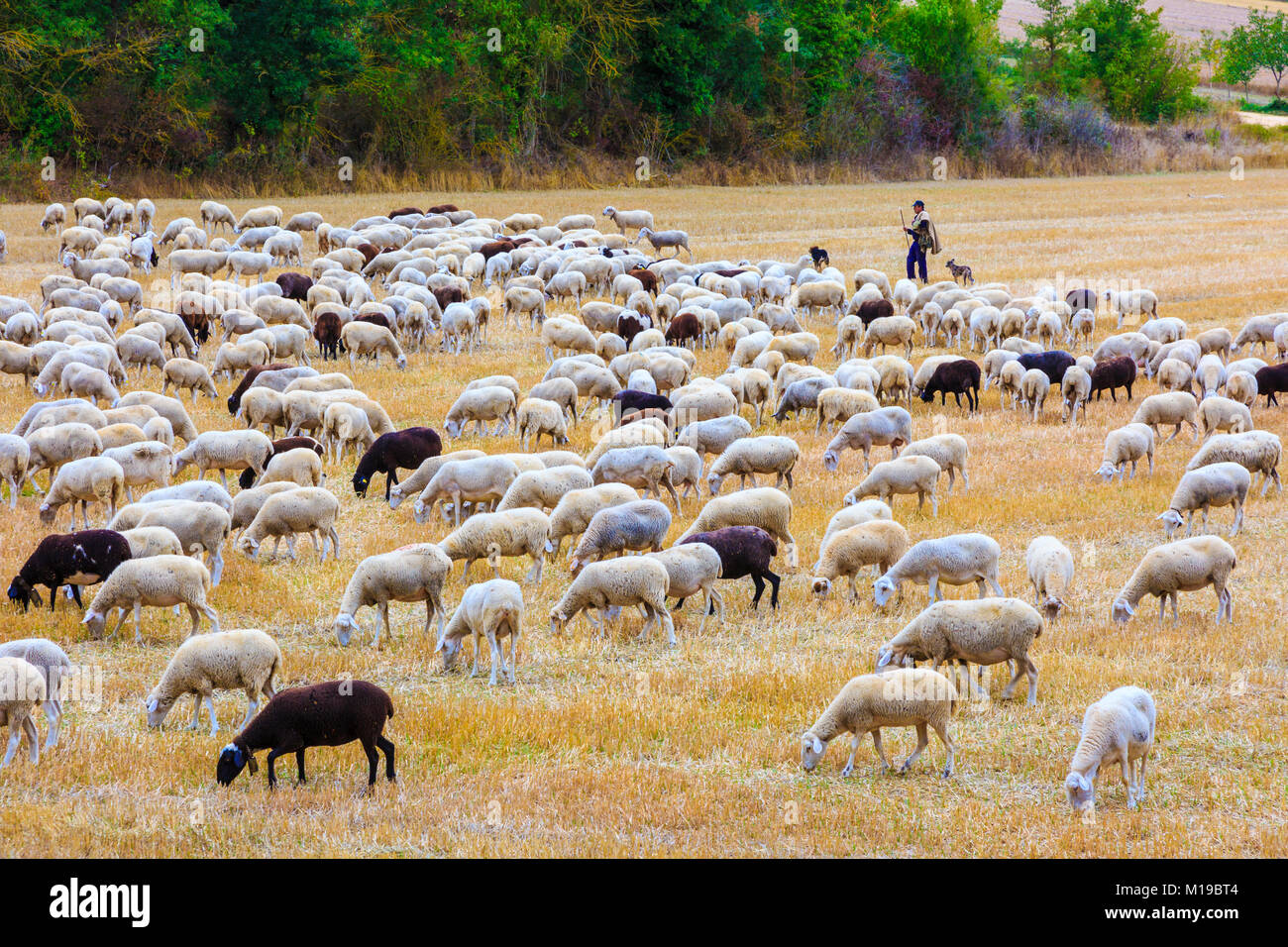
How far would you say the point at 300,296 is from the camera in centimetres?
2400

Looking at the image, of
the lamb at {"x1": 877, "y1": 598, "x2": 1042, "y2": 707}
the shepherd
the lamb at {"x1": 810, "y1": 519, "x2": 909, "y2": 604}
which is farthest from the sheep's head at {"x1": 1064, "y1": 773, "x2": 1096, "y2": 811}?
the shepherd

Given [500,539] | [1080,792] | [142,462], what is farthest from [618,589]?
[142,462]

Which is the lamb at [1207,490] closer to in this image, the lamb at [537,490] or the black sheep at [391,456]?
the lamb at [537,490]

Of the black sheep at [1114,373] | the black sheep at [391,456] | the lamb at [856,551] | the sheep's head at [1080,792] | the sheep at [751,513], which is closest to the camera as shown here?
the sheep's head at [1080,792]

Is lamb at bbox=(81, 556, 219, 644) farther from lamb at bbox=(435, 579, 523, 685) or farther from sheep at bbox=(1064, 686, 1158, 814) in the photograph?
sheep at bbox=(1064, 686, 1158, 814)

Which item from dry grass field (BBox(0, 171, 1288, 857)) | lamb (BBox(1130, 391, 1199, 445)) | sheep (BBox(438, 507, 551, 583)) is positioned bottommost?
dry grass field (BBox(0, 171, 1288, 857))

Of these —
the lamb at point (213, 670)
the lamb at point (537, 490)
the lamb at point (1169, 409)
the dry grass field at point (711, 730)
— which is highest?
the lamb at point (1169, 409)

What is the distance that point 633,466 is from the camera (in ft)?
44.5

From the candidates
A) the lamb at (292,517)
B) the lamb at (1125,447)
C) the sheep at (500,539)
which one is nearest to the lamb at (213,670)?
the sheep at (500,539)

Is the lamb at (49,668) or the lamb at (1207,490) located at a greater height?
the lamb at (1207,490)

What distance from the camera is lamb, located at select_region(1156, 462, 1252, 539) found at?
1233 cm

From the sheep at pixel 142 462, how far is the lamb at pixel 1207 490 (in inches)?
393

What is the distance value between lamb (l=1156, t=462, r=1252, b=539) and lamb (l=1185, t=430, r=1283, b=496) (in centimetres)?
94

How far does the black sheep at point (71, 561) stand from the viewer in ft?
34.7
